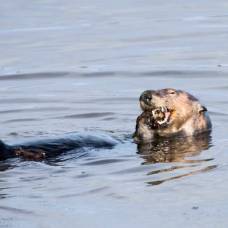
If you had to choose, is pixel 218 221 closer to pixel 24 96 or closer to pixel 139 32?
pixel 24 96

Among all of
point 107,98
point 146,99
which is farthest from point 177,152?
point 107,98

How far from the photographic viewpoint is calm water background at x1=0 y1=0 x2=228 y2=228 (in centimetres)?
628

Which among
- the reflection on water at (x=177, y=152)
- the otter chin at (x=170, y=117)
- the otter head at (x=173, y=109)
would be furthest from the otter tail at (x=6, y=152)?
the otter head at (x=173, y=109)

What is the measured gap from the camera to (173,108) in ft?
27.9

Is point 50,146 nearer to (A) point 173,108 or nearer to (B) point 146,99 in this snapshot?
(B) point 146,99

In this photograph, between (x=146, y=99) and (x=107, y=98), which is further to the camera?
(x=107, y=98)

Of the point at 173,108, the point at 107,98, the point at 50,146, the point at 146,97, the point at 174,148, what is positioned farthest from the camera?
the point at 107,98

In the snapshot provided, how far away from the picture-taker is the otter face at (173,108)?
8438mm

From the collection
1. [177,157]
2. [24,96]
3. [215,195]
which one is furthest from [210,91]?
[215,195]

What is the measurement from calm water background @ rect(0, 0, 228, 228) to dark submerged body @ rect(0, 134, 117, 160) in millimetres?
72

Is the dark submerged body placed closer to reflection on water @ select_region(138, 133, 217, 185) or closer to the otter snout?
reflection on water @ select_region(138, 133, 217, 185)

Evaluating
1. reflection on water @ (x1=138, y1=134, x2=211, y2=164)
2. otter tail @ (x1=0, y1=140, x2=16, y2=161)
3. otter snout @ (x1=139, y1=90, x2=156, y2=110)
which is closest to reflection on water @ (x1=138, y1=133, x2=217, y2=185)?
reflection on water @ (x1=138, y1=134, x2=211, y2=164)

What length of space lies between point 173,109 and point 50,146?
1.50 m

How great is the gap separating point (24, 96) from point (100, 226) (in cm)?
478
